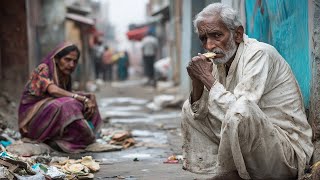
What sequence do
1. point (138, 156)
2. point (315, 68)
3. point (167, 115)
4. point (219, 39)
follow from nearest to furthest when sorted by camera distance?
point (219, 39)
point (315, 68)
point (138, 156)
point (167, 115)

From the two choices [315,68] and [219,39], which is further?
[315,68]

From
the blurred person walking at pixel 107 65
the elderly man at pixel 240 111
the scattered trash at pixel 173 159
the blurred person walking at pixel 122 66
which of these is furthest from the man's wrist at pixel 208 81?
the blurred person walking at pixel 122 66

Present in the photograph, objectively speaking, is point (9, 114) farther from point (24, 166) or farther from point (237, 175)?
point (237, 175)

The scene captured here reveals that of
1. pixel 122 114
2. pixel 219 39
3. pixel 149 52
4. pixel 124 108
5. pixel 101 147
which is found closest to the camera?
pixel 219 39

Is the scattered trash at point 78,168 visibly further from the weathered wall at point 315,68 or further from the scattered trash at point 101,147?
the weathered wall at point 315,68

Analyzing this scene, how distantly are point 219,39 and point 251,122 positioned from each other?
2.49 ft

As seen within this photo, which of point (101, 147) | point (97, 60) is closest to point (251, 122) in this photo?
point (101, 147)

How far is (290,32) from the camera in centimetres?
459

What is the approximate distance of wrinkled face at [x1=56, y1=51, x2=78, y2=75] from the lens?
6309 mm

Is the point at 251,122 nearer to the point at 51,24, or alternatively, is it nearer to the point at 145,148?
the point at 145,148

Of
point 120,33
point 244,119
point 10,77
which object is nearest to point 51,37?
point 10,77

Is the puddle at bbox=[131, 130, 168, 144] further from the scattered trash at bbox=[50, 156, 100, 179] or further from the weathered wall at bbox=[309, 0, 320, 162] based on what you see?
the weathered wall at bbox=[309, 0, 320, 162]

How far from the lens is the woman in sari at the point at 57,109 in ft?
19.8

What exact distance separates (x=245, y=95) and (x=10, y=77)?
25.4 feet
